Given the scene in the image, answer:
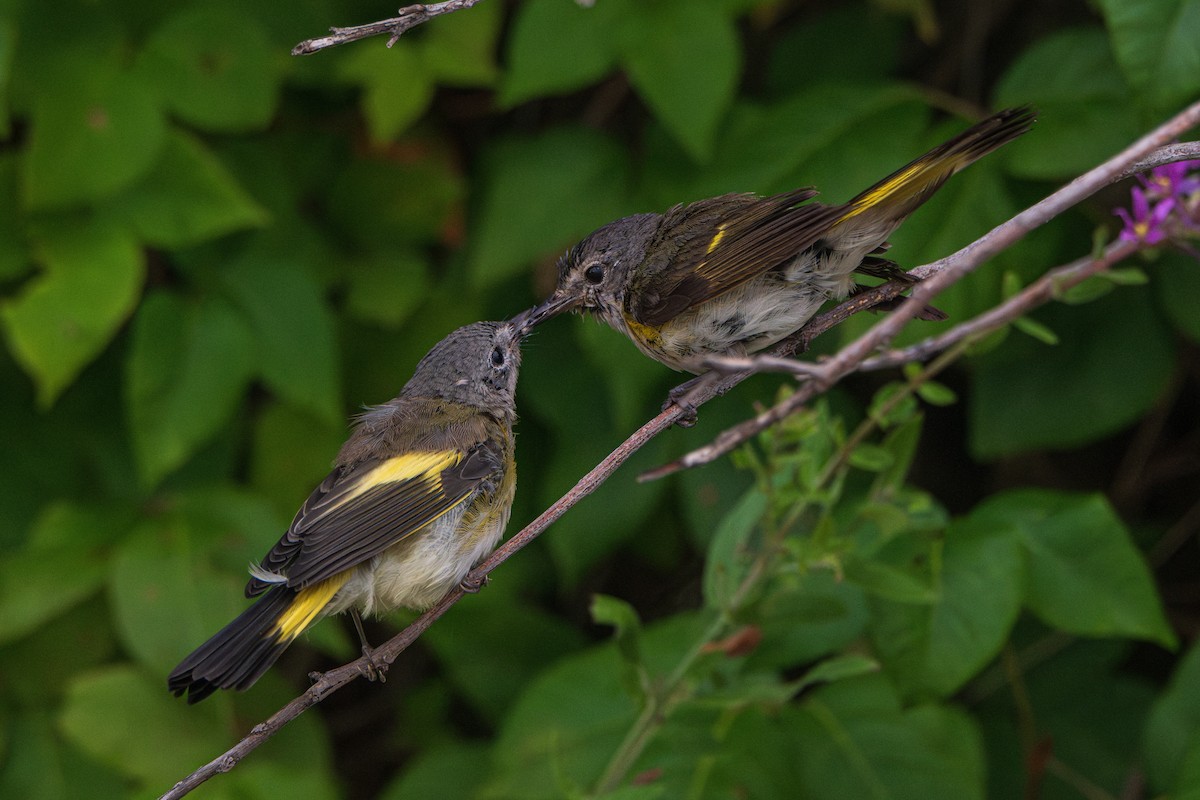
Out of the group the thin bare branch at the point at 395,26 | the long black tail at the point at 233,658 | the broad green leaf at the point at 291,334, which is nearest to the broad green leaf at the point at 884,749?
the long black tail at the point at 233,658

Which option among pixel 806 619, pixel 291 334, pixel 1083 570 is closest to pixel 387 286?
pixel 291 334

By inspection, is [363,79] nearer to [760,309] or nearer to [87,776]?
[760,309]

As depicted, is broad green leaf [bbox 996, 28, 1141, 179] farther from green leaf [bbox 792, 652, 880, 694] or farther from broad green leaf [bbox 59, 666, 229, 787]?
broad green leaf [bbox 59, 666, 229, 787]

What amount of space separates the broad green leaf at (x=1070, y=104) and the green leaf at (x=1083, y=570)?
31.8 inches

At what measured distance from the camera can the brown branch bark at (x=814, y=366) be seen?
1414mm

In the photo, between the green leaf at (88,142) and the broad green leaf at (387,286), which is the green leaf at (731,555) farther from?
the green leaf at (88,142)

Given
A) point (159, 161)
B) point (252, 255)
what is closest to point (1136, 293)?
point (252, 255)

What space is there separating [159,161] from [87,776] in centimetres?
172

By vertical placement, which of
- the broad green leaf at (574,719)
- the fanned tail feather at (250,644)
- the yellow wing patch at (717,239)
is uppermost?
the yellow wing patch at (717,239)

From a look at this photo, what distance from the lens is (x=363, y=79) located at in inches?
139

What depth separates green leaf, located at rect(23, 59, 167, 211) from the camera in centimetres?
316

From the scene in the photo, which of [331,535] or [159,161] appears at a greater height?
[159,161]

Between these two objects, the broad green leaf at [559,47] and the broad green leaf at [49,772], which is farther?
the broad green leaf at [49,772]

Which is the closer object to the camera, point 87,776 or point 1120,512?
point 87,776
